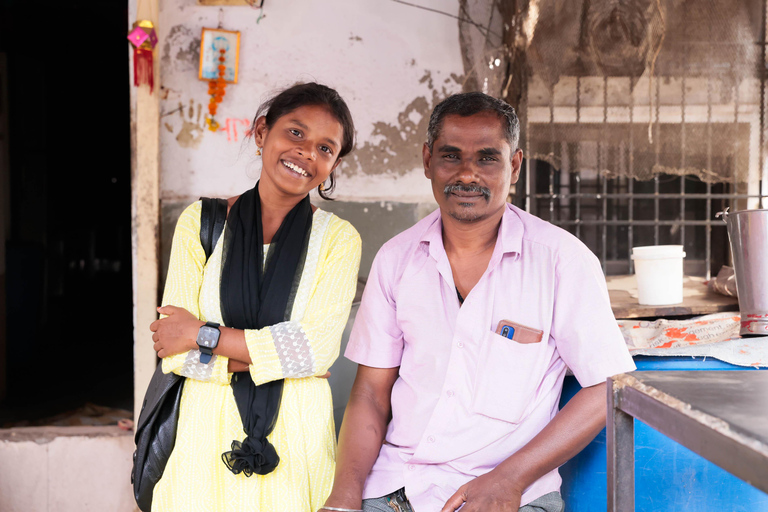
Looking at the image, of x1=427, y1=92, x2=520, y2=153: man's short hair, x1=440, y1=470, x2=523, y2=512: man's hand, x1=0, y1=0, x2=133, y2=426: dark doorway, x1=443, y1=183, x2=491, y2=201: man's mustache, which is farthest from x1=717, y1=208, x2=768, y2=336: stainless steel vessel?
x1=0, y1=0, x2=133, y2=426: dark doorway

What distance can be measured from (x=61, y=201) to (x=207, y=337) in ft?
31.1

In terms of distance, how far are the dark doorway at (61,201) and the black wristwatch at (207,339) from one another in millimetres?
2565

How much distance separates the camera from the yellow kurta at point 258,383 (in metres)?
1.79

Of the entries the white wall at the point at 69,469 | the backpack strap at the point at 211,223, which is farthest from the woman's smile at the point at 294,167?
the white wall at the point at 69,469

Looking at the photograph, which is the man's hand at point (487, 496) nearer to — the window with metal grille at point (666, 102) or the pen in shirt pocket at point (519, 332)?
the pen in shirt pocket at point (519, 332)

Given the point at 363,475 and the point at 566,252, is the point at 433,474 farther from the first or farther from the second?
the point at 566,252

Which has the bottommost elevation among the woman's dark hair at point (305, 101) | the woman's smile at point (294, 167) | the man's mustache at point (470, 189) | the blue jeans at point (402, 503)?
the blue jeans at point (402, 503)

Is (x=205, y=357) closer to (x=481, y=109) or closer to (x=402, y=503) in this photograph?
(x=402, y=503)

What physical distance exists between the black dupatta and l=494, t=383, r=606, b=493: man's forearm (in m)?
0.72

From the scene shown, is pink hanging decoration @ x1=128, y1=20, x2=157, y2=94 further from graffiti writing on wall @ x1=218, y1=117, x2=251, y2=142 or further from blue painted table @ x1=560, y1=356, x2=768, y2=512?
blue painted table @ x1=560, y1=356, x2=768, y2=512

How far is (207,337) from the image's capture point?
1768 mm

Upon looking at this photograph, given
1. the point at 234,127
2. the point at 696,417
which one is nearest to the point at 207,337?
the point at 696,417

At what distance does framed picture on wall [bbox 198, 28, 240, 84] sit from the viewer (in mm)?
2977

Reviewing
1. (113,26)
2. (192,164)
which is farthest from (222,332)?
(113,26)
